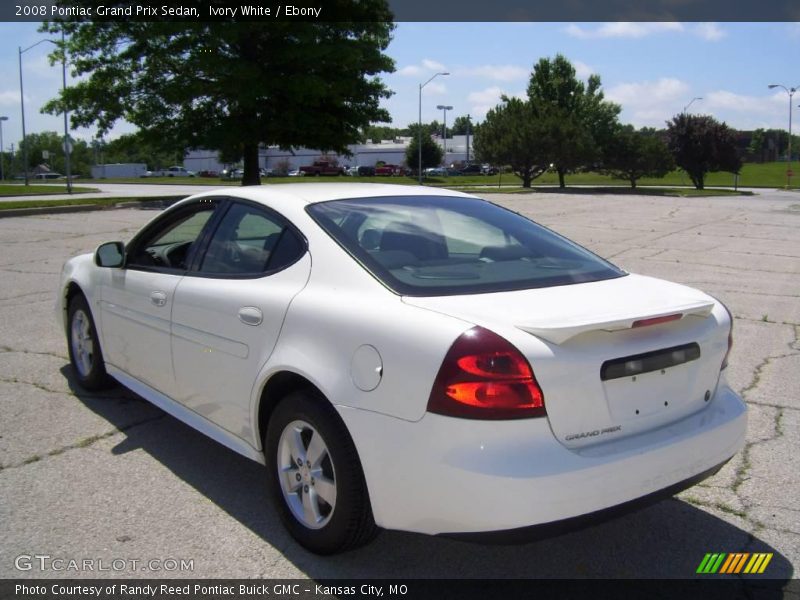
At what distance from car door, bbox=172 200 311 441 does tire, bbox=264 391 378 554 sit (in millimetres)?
275

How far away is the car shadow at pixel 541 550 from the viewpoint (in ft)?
9.81

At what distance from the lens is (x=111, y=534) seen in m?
3.23

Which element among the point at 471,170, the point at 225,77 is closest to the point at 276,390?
the point at 225,77

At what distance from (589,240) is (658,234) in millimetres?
2598

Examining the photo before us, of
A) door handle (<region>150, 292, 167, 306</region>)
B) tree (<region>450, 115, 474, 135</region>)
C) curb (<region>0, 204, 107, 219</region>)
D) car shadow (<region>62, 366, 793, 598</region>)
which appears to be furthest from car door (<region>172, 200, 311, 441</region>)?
tree (<region>450, 115, 474, 135</region>)

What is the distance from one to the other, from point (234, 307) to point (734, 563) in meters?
2.42

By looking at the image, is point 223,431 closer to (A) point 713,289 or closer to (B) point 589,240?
(A) point 713,289

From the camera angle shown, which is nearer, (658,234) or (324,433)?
(324,433)

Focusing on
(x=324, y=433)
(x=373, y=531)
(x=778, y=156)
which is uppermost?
(x=778, y=156)

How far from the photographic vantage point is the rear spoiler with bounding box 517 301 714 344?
8.44ft

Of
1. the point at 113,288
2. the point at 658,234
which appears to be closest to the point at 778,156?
the point at 658,234

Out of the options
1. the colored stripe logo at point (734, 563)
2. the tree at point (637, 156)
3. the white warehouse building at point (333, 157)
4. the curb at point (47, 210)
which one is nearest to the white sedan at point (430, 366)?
the colored stripe logo at point (734, 563)

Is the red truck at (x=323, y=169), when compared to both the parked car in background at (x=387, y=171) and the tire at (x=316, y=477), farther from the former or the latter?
the tire at (x=316, y=477)

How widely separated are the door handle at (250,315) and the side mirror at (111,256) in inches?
59.6
